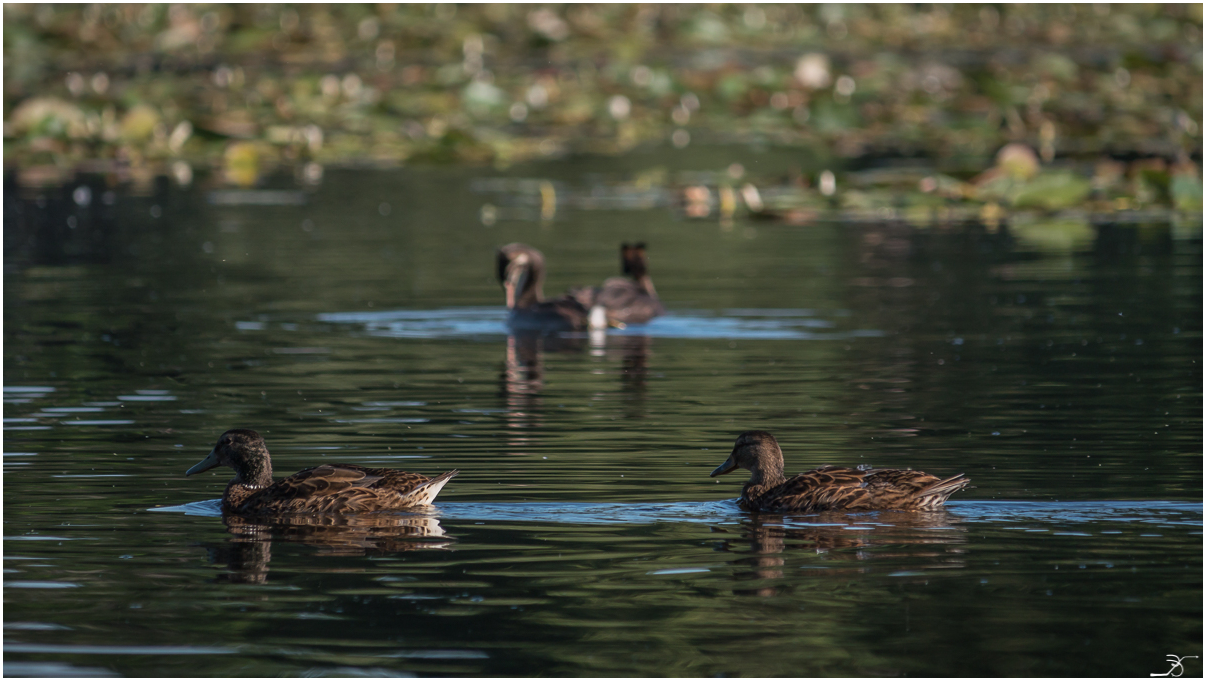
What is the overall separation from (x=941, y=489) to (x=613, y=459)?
96.6 inches

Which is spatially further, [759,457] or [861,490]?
[759,457]

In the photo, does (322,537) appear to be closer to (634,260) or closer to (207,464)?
(207,464)

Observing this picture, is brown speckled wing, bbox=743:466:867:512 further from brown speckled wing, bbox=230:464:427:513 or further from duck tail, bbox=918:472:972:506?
brown speckled wing, bbox=230:464:427:513

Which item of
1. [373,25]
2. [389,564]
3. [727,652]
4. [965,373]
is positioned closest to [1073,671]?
[727,652]

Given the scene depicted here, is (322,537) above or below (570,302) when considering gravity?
below

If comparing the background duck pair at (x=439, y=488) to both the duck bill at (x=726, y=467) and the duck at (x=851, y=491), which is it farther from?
the duck bill at (x=726, y=467)

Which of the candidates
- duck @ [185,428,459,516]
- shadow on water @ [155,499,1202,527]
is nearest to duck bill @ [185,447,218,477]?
duck @ [185,428,459,516]

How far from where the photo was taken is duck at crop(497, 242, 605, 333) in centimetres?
1936

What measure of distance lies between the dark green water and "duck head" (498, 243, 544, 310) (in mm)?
487

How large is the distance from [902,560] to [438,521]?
240 cm

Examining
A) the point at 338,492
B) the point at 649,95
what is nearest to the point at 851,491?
the point at 338,492

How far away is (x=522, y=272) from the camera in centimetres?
1975

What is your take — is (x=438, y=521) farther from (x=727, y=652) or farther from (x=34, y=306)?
(x=34, y=306)

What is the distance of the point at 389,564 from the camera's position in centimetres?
934
